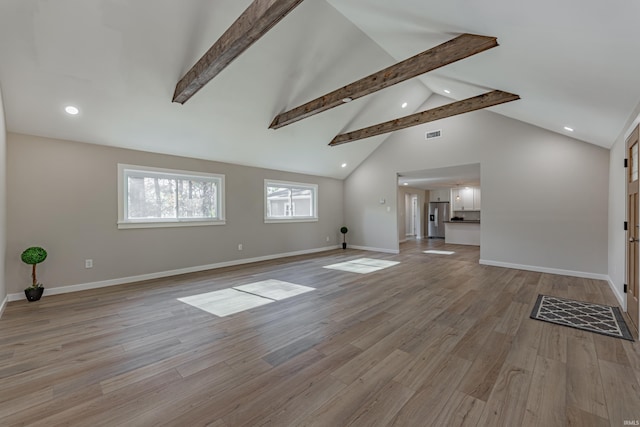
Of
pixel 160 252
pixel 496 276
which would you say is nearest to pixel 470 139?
pixel 496 276

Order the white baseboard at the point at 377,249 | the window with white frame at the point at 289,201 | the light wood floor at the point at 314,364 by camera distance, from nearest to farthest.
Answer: the light wood floor at the point at 314,364 < the window with white frame at the point at 289,201 < the white baseboard at the point at 377,249

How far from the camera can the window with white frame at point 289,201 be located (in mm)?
7211

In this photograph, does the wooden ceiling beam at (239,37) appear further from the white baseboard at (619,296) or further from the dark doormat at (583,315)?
the white baseboard at (619,296)

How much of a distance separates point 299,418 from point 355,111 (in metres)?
5.88

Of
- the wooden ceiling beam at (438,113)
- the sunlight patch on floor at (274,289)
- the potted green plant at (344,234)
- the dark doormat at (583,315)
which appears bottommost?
the sunlight patch on floor at (274,289)

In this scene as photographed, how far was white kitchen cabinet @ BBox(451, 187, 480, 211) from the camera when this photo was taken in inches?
396

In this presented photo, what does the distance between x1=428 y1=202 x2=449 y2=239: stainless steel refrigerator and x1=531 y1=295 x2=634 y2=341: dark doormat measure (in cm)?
846

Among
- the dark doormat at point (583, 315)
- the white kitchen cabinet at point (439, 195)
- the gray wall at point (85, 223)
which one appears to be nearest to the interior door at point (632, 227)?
the dark doormat at point (583, 315)

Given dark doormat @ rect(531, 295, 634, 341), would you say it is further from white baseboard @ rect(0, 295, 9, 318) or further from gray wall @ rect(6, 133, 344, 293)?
white baseboard @ rect(0, 295, 9, 318)

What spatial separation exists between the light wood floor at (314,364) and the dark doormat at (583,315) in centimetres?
18

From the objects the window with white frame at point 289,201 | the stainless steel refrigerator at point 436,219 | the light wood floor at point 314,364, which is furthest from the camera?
the stainless steel refrigerator at point 436,219

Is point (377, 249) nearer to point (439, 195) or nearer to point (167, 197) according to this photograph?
point (439, 195)

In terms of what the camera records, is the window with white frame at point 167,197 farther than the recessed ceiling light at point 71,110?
Yes

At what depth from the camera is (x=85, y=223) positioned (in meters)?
4.41
